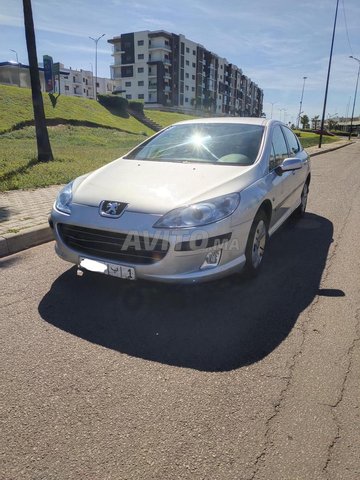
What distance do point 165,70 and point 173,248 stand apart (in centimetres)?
8420

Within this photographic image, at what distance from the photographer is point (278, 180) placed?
4.46 meters

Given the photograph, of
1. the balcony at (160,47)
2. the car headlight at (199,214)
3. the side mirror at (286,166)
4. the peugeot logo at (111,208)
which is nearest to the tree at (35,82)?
the side mirror at (286,166)

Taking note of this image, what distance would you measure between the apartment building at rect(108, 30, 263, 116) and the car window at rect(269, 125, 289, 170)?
7783 cm

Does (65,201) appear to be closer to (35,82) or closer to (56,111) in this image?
(35,82)

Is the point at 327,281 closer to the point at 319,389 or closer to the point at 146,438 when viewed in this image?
the point at 319,389

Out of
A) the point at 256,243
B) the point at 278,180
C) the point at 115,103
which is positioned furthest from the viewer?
the point at 115,103

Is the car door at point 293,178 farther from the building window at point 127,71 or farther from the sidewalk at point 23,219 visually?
the building window at point 127,71

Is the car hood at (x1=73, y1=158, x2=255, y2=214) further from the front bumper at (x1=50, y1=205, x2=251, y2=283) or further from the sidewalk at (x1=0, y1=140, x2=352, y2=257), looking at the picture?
the sidewalk at (x1=0, y1=140, x2=352, y2=257)

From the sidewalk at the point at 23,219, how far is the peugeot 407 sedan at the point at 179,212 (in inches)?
51.9

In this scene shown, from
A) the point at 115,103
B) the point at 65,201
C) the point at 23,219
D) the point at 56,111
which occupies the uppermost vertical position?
the point at 115,103

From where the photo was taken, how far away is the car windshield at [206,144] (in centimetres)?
427

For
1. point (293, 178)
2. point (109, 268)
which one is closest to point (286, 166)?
point (293, 178)

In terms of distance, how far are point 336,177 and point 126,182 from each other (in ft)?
34.9

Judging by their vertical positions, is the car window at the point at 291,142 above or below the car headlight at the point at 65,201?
above
